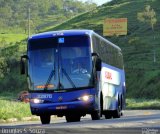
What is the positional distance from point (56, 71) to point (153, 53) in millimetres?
70687

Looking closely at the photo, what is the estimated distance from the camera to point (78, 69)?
22.7 metres

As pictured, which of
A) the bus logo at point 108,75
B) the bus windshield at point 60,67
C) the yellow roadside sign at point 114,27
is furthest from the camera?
the yellow roadside sign at point 114,27

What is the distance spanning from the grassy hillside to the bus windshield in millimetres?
49655

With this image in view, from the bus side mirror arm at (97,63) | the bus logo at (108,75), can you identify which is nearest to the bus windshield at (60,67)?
the bus side mirror arm at (97,63)

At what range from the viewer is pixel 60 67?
22656 millimetres

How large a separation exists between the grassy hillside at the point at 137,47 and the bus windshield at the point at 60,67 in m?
49.7

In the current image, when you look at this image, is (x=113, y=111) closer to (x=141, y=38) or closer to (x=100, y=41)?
(x=100, y=41)

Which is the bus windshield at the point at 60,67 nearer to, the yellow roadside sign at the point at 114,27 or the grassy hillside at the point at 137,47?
the grassy hillside at the point at 137,47

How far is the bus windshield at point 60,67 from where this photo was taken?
74.1 feet

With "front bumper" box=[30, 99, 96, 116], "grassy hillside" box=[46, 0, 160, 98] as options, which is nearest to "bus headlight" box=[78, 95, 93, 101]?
"front bumper" box=[30, 99, 96, 116]

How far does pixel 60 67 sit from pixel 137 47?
76603 mm

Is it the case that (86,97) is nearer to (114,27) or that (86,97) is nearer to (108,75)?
(108,75)

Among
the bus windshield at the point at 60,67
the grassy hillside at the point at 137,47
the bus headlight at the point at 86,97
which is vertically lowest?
the bus headlight at the point at 86,97

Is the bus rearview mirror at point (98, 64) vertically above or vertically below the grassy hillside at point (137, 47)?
below
